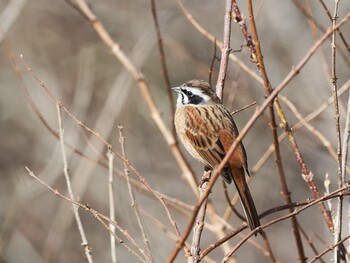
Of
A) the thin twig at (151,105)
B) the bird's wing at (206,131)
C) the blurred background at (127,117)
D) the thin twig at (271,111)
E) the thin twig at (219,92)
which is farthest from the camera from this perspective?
the blurred background at (127,117)

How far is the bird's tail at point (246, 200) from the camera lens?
384cm

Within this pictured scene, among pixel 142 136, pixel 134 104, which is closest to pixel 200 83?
pixel 134 104

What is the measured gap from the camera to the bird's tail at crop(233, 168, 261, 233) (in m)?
3.84

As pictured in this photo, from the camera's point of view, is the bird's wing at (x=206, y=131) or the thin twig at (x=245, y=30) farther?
the bird's wing at (x=206, y=131)

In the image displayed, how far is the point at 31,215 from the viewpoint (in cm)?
1198

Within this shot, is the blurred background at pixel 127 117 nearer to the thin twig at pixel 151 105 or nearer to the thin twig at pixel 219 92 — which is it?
the thin twig at pixel 151 105

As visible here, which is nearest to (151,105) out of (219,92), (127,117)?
(219,92)

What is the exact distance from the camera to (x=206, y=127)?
4.85m

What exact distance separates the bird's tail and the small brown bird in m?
0.02

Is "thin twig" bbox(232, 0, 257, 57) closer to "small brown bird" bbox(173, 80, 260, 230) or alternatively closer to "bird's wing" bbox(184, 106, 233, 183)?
"small brown bird" bbox(173, 80, 260, 230)

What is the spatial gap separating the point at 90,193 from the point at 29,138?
188 centimetres

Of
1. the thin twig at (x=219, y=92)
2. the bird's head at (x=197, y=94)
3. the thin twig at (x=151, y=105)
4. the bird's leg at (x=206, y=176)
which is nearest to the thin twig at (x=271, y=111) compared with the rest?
the thin twig at (x=219, y=92)

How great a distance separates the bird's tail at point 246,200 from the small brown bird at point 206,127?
0.08 ft

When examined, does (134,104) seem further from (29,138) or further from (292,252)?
(292,252)
